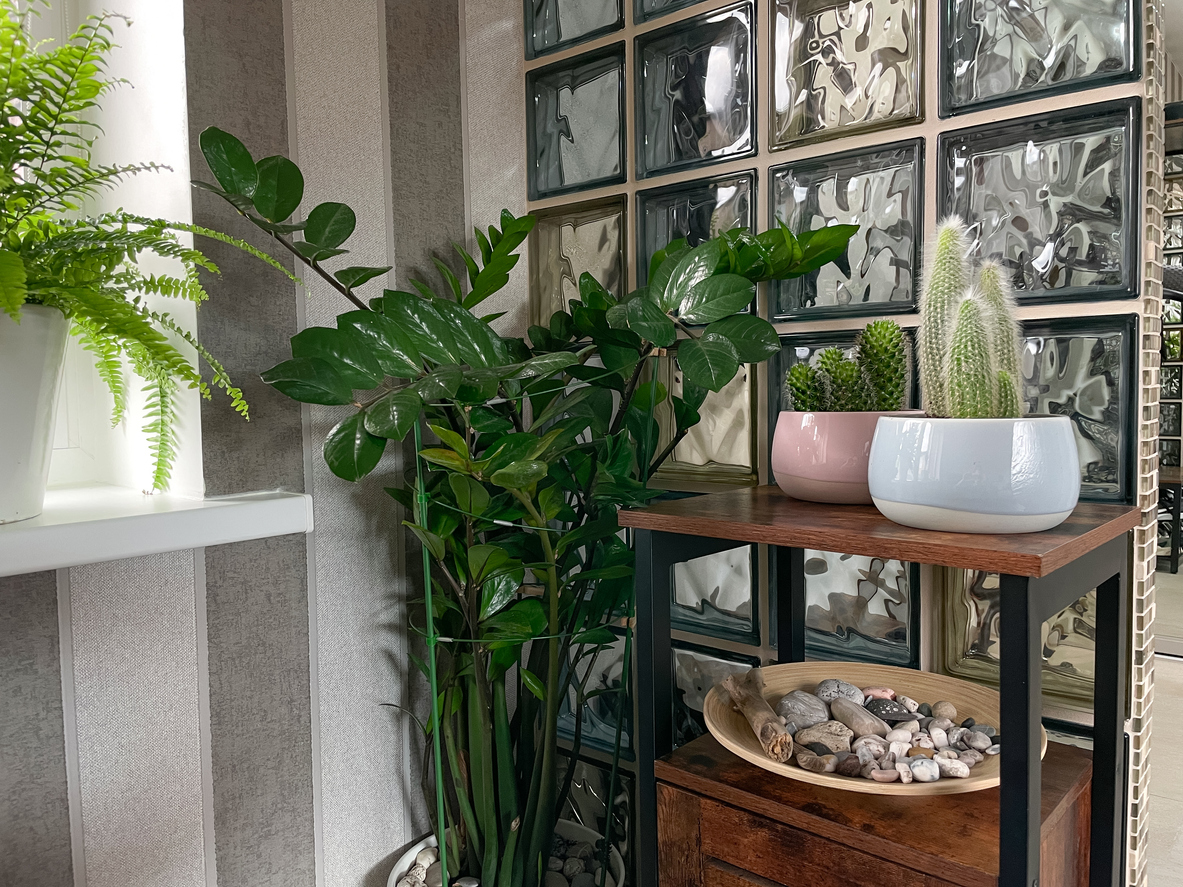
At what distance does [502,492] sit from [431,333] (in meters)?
0.27

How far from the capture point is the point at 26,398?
0.81 meters

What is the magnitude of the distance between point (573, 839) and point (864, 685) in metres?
0.65

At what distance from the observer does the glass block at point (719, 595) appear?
1236mm

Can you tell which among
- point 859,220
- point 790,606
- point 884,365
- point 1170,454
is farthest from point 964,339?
point 1170,454

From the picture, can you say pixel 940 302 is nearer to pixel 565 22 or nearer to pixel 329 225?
pixel 329 225

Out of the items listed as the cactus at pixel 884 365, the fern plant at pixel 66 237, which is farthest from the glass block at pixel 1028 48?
the fern plant at pixel 66 237

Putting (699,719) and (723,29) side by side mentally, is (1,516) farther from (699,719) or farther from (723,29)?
(723,29)

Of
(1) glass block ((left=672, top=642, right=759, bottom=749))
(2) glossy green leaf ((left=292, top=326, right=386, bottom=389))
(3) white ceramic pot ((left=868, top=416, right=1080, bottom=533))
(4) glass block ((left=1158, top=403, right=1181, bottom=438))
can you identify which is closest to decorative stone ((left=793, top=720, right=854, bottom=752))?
(3) white ceramic pot ((left=868, top=416, right=1080, bottom=533))

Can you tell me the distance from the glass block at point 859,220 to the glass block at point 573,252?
29 cm

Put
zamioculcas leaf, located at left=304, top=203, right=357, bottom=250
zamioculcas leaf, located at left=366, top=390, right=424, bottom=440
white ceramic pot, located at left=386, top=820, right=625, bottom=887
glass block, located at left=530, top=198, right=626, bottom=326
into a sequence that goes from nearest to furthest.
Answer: zamioculcas leaf, located at left=366, top=390, right=424, bottom=440, zamioculcas leaf, located at left=304, top=203, right=357, bottom=250, white ceramic pot, located at left=386, top=820, right=625, bottom=887, glass block, located at left=530, top=198, right=626, bottom=326

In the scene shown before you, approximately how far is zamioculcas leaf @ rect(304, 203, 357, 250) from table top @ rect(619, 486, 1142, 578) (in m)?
0.51

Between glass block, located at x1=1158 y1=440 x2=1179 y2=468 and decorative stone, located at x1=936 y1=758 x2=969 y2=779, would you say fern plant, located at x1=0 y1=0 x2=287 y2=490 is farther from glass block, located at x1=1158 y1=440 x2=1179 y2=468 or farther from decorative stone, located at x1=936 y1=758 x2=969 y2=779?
glass block, located at x1=1158 y1=440 x2=1179 y2=468

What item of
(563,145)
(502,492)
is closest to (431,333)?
(502,492)

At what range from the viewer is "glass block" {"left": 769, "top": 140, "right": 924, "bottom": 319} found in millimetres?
1073
